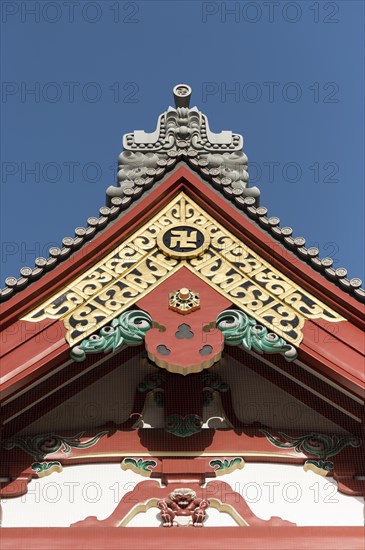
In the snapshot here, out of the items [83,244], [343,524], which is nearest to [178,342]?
[83,244]

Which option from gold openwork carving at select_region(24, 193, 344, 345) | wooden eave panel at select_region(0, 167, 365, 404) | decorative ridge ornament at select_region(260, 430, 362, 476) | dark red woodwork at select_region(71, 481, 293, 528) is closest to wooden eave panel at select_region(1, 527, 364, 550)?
dark red woodwork at select_region(71, 481, 293, 528)

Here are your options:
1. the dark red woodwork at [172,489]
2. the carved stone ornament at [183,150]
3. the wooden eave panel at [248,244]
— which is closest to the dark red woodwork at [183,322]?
the wooden eave panel at [248,244]

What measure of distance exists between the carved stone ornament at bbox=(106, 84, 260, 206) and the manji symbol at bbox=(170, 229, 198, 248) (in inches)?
23.6

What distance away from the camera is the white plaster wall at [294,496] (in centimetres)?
718

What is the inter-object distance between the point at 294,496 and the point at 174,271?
2.03 m

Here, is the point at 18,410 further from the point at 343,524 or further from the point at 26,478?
the point at 343,524

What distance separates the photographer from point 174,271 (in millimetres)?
7730

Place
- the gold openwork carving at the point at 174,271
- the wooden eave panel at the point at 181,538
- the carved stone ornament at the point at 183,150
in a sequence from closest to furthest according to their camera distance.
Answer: the wooden eave panel at the point at 181,538, the gold openwork carving at the point at 174,271, the carved stone ornament at the point at 183,150

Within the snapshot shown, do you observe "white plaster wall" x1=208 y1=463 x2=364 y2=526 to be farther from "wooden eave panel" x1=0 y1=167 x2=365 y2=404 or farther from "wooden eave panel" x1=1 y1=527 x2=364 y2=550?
"wooden eave panel" x1=0 y1=167 x2=365 y2=404

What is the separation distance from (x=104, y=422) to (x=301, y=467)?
162cm

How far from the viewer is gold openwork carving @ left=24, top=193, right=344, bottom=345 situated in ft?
24.3

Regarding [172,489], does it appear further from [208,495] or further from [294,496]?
[294,496]

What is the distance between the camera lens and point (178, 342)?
720 centimetres

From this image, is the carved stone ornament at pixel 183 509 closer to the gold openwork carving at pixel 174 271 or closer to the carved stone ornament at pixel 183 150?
the gold openwork carving at pixel 174 271
